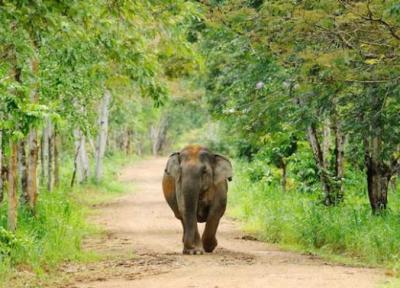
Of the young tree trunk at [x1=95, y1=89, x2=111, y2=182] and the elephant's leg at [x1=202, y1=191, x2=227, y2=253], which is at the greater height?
the young tree trunk at [x1=95, y1=89, x2=111, y2=182]

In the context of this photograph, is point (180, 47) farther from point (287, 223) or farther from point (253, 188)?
point (253, 188)

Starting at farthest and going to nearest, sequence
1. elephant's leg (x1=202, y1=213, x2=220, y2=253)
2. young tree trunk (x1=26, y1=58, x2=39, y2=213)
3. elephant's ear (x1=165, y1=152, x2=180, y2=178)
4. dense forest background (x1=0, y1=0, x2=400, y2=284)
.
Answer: young tree trunk (x1=26, y1=58, x2=39, y2=213) → elephant's ear (x1=165, y1=152, x2=180, y2=178) → elephant's leg (x1=202, y1=213, x2=220, y2=253) → dense forest background (x1=0, y1=0, x2=400, y2=284)

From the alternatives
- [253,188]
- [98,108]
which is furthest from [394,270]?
[98,108]

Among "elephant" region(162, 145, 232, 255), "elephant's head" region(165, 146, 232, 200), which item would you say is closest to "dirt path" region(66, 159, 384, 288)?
"elephant" region(162, 145, 232, 255)

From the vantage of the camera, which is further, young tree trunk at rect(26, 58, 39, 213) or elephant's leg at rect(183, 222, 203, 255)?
young tree trunk at rect(26, 58, 39, 213)

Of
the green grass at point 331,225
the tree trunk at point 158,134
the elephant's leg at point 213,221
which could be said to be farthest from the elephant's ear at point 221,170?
the tree trunk at point 158,134

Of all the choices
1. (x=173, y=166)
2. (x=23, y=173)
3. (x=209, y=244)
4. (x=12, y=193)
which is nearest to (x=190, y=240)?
(x=209, y=244)

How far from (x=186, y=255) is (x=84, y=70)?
425 centimetres

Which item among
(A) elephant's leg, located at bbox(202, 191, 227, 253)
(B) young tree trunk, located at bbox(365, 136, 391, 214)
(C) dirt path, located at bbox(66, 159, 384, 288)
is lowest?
(C) dirt path, located at bbox(66, 159, 384, 288)

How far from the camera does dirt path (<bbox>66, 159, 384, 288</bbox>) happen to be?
31.9 feet

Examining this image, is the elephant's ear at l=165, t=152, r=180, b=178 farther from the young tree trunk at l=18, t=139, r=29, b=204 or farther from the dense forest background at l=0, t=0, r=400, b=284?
the young tree trunk at l=18, t=139, r=29, b=204

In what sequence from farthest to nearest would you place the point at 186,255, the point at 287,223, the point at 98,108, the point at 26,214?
the point at 98,108 < the point at 287,223 < the point at 26,214 < the point at 186,255

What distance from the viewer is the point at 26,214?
14680 millimetres

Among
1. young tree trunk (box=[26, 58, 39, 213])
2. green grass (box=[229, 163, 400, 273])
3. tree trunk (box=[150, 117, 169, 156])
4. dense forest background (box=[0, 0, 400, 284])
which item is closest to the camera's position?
dense forest background (box=[0, 0, 400, 284])
